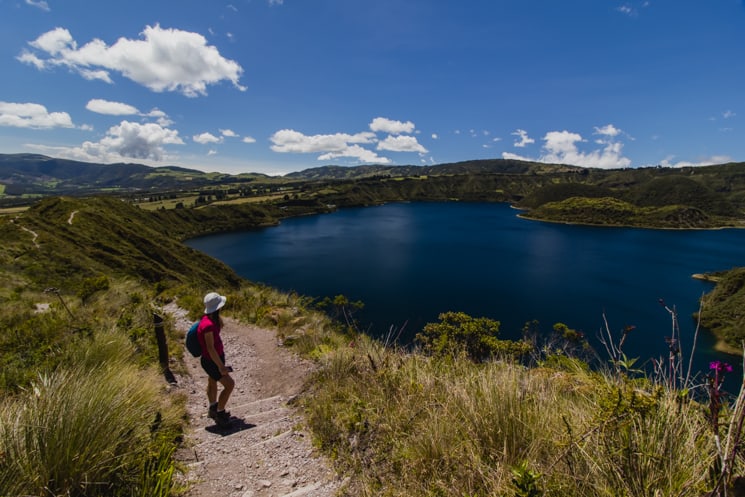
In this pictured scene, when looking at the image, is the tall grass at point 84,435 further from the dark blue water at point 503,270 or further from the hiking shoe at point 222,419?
the dark blue water at point 503,270

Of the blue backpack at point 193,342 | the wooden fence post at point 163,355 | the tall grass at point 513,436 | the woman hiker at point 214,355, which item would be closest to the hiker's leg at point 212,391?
the woman hiker at point 214,355

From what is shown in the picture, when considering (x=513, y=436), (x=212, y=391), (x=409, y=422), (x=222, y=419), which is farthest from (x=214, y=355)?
(x=513, y=436)

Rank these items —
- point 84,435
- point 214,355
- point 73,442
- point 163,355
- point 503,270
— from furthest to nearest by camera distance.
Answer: point 503,270
point 163,355
point 214,355
point 84,435
point 73,442

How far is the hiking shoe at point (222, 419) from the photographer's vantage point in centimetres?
583

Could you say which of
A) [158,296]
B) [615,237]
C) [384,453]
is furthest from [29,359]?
[615,237]

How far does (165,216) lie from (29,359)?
150269 mm

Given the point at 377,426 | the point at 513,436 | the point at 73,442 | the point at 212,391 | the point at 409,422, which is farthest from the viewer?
the point at 212,391

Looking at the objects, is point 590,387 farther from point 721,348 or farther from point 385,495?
point 721,348

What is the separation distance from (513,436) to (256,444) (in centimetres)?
378

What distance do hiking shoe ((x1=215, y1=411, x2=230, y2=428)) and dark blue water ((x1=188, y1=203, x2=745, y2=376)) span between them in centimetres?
1030

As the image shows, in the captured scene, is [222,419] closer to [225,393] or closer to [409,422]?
[225,393]

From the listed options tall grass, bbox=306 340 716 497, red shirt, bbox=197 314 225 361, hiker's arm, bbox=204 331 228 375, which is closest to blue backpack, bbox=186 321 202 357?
red shirt, bbox=197 314 225 361

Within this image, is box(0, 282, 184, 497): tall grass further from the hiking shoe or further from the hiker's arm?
the hiker's arm

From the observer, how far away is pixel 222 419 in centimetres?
587
